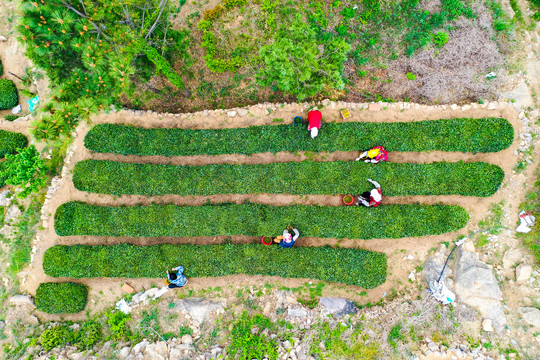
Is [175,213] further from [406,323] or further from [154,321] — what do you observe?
[406,323]

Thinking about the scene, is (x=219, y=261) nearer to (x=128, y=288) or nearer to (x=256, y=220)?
(x=256, y=220)

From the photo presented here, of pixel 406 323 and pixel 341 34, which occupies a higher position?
pixel 341 34

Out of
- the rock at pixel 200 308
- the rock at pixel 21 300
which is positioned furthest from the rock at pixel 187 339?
the rock at pixel 21 300

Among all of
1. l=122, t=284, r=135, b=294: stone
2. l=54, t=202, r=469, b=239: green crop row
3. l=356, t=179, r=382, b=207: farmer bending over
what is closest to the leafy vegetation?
l=54, t=202, r=469, b=239: green crop row

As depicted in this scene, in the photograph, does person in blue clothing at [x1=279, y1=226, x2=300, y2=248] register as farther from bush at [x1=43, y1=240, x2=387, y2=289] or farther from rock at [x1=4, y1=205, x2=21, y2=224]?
rock at [x1=4, y1=205, x2=21, y2=224]

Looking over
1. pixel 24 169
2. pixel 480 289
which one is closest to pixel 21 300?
pixel 24 169

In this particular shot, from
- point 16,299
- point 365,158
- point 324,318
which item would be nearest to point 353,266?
point 324,318
